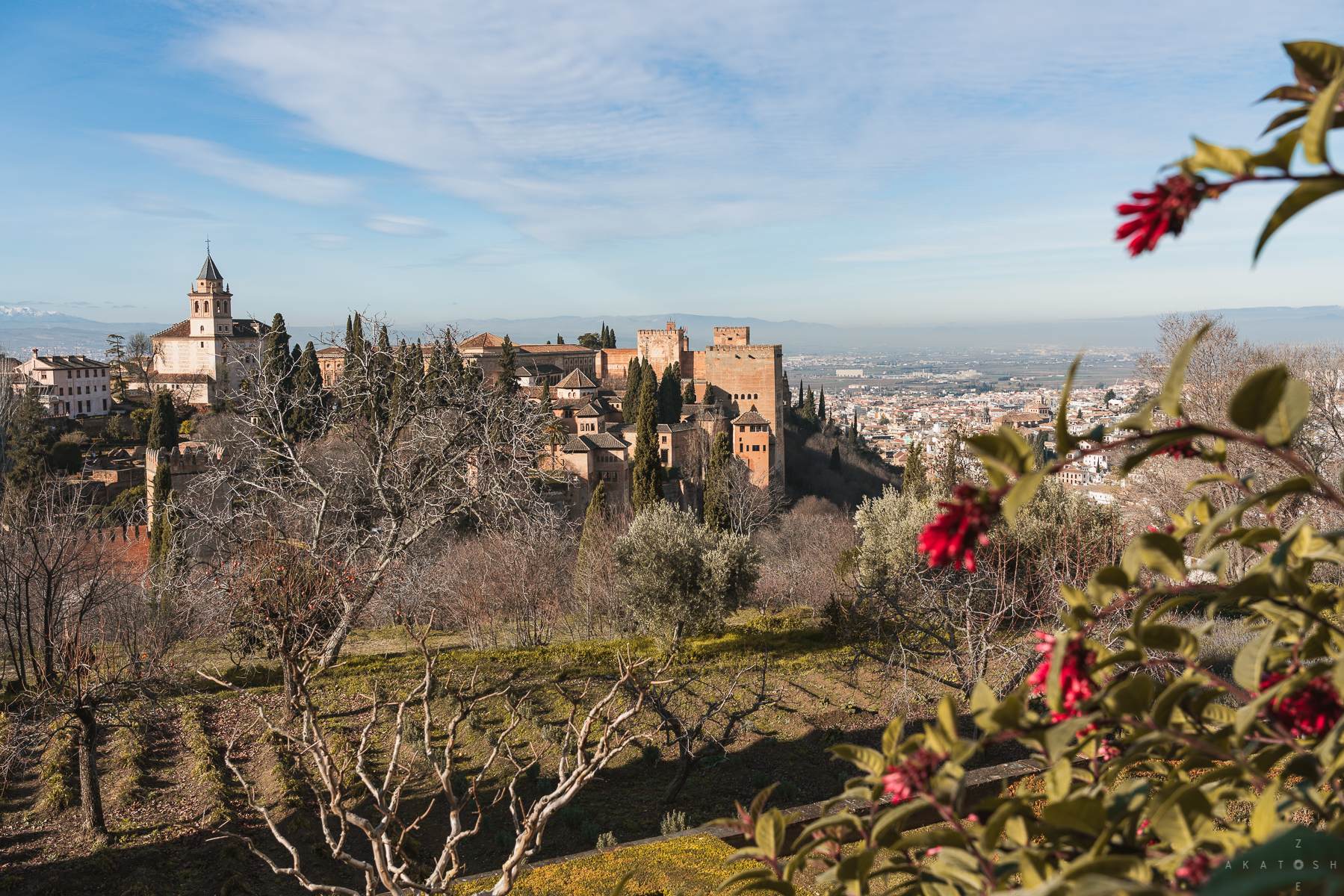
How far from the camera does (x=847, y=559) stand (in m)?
18.3

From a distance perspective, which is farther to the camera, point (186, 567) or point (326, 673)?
point (186, 567)

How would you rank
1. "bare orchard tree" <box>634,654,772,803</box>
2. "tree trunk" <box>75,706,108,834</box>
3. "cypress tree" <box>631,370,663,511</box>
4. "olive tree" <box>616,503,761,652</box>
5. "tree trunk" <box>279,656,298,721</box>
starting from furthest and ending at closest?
"cypress tree" <box>631,370,663,511</box> < "olive tree" <box>616,503,761,652</box> < "tree trunk" <box>279,656,298,721</box> < "bare orchard tree" <box>634,654,772,803</box> < "tree trunk" <box>75,706,108,834</box>

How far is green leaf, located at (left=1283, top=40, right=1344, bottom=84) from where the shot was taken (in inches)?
44.3

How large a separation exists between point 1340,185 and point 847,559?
1775 cm

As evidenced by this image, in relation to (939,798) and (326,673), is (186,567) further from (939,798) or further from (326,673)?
(939,798)

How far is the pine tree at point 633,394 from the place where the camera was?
42.0m

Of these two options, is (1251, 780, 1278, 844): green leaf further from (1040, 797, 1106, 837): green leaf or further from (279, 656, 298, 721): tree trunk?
(279, 656, 298, 721): tree trunk

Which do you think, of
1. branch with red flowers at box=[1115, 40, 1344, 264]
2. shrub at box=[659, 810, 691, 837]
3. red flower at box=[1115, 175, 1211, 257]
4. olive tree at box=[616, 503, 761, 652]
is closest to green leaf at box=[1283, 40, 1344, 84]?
branch with red flowers at box=[1115, 40, 1344, 264]

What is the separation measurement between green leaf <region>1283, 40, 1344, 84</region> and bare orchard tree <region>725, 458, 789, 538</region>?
2520 cm

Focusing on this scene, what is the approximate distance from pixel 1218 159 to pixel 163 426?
42362 mm

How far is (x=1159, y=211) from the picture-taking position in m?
1.17

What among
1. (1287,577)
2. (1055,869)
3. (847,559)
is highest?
(1287,577)

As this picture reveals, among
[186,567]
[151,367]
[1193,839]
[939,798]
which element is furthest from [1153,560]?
[151,367]

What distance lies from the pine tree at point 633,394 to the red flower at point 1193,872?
131ft
